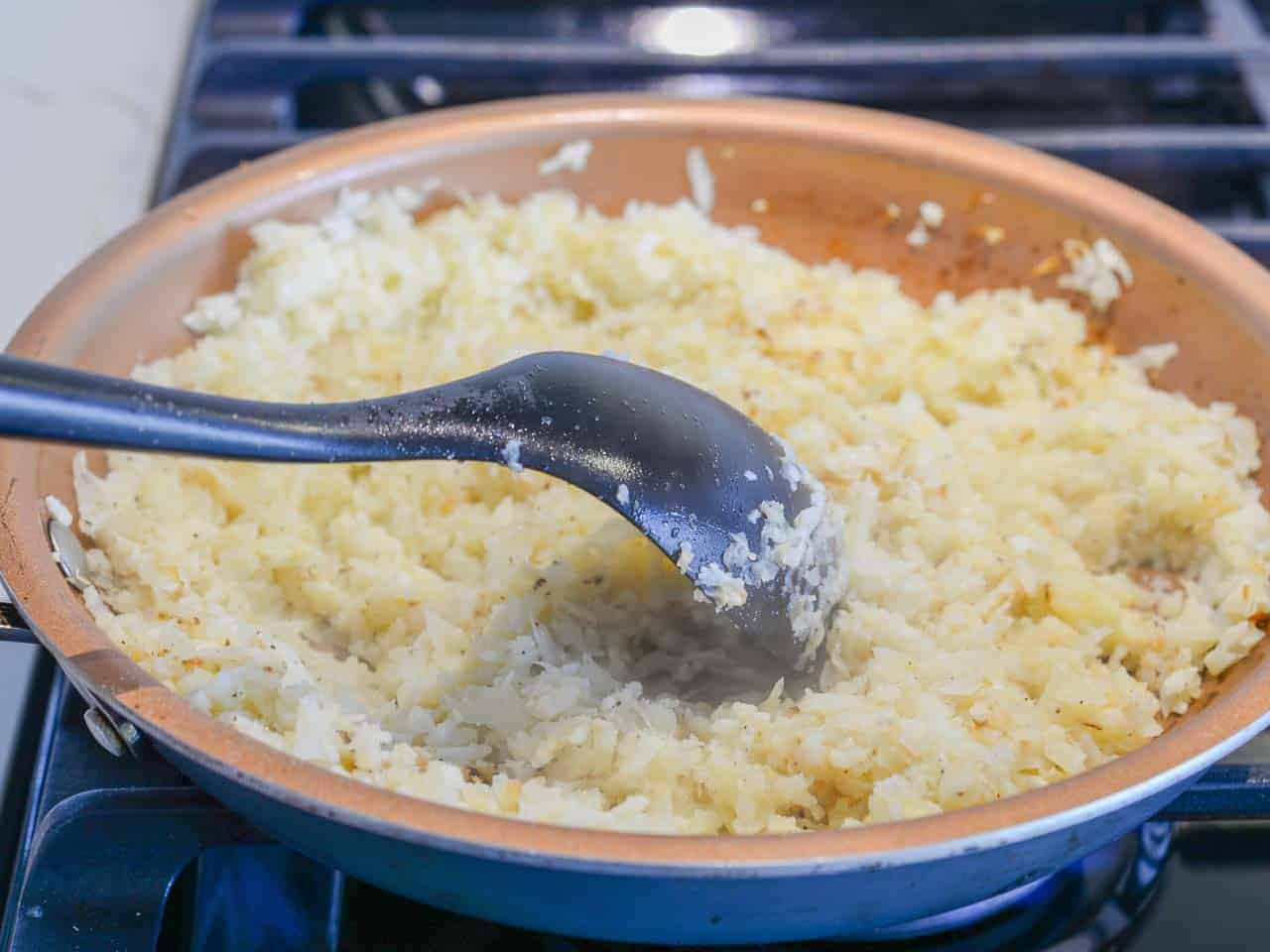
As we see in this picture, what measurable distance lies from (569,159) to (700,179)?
0.17 metres

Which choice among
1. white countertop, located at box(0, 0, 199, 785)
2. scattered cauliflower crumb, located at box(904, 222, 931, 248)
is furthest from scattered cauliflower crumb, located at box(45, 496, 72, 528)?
scattered cauliflower crumb, located at box(904, 222, 931, 248)

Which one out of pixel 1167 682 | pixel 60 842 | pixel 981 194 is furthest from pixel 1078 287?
pixel 60 842

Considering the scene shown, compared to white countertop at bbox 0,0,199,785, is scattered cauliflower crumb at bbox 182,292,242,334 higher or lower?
lower

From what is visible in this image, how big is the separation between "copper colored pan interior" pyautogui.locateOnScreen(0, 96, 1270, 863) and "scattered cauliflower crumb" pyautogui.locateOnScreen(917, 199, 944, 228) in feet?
0.04

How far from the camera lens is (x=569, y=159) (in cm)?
165

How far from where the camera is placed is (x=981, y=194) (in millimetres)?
1606

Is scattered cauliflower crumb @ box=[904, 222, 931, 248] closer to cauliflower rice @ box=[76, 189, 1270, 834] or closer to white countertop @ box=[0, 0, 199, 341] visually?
cauliflower rice @ box=[76, 189, 1270, 834]

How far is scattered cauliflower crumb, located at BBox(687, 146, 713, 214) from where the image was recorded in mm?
1670

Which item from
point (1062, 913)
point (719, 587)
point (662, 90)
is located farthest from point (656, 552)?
point (662, 90)

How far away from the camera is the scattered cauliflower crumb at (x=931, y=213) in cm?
163

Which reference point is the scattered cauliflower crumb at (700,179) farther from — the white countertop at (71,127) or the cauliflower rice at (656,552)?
the white countertop at (71,127)

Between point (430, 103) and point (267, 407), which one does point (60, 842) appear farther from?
point (430, 103)

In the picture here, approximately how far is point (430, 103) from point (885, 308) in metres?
0.90

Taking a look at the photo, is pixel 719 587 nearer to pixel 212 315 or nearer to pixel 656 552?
pixel 656 552
